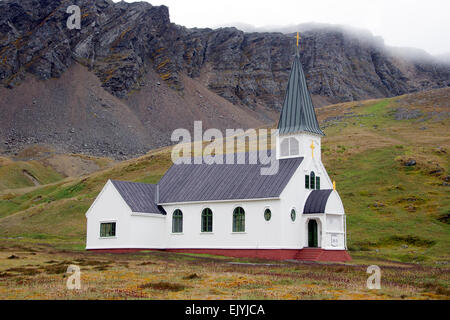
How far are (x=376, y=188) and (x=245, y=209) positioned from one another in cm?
2395

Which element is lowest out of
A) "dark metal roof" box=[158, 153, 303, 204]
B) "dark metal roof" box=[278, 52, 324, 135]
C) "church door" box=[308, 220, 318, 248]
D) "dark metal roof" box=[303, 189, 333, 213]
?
"church door" box=[308, 220, 318, 248]

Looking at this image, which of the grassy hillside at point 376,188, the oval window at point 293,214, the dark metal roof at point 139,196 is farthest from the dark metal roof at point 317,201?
the dark metal roof at point 139,196

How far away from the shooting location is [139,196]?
47.1m

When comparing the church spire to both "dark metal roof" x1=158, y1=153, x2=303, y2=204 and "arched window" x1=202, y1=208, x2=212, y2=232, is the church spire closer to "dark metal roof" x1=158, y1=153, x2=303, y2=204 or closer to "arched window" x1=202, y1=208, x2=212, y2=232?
"dark metal roof" x1=158, y1=153, x2=303, y2=204

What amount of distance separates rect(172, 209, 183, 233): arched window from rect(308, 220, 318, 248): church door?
36.9ft

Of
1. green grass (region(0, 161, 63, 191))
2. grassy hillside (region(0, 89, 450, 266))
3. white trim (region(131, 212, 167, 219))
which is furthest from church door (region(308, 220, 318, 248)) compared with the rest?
green grass (region(0, 161, 63, 191))

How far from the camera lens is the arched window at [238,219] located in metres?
42.4

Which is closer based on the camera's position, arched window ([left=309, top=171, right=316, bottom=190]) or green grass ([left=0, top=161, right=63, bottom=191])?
arched window ([left=309, top=171, right=316, bottom=190])

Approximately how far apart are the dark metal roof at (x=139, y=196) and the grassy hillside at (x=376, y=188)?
24.4 feet

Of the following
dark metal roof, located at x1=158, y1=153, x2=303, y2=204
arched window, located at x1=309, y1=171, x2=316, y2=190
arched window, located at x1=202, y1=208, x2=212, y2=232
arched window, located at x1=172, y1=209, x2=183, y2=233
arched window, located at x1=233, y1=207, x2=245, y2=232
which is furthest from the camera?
arched window, located at x1=172, y1=209, x2=183, y2=233

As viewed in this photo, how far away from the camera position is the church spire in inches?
1781

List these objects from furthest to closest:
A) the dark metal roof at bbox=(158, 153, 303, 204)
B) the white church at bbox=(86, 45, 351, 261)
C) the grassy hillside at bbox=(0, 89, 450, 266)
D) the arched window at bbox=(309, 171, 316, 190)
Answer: the grassy hillside at bbox=(0, 89, 450, 266), the arched window at bbox=(309, 171, 316, 190), the dark metal roof at bbox=(158, 153, 303, 204), the white church at bbox=(86, 45, 351, 261)

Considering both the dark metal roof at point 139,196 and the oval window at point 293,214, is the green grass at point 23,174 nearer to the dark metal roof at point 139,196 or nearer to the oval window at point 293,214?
the dark metal roof at point 139,196

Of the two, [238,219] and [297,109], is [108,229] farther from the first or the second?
[297,109]
